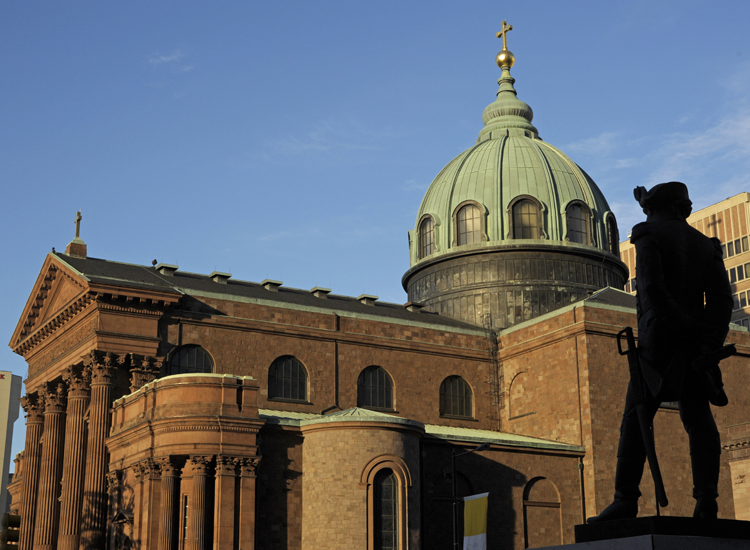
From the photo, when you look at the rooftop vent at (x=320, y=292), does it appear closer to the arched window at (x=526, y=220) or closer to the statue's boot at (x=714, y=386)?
the arched window at (x=526, y=220)

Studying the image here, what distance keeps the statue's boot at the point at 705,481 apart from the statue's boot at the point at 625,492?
593 millimetres

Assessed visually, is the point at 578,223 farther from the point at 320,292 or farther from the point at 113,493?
the point at 113,493

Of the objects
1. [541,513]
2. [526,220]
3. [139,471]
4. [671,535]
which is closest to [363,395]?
[541,513]

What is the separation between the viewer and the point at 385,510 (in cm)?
3866

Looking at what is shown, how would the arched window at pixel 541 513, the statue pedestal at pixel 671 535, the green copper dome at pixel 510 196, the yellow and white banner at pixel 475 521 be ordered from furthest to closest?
the green copper dome at pixel 510 196, the arched window at pixel 541 513, the yellow and white banner at pixel 475 521, the statue pedestal at pixel 671 535

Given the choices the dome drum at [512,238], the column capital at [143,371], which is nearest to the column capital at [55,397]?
the column capital at [143,371]

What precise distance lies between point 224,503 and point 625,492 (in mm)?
27408

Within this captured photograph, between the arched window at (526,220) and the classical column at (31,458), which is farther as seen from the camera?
the arched window at (526,220)

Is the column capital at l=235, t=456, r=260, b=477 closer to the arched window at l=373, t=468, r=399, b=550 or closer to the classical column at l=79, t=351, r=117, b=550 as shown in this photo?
the arched window at l=373, t=468, r=399, b=550

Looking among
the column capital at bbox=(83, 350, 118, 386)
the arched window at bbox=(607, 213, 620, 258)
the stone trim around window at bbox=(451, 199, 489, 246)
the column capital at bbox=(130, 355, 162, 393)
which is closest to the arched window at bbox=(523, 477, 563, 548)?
the stone trim around window at bbox=(451, 199, 489, 246)

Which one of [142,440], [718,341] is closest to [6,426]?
[142,440]

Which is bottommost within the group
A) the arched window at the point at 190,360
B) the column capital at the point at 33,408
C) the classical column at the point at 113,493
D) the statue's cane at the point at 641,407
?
the statue's cane at the point at 641,407

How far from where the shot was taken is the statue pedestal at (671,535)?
9.72 metres

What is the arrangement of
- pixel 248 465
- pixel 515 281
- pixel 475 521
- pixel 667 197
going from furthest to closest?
pixel 515 281, pixel 475 521, pixel 248 465, pixel 667 197
